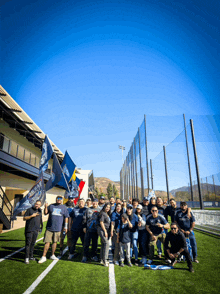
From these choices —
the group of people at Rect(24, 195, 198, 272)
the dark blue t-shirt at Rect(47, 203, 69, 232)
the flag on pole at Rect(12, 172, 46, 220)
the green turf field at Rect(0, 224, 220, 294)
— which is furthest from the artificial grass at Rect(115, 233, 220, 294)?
the flag on pole at Rect(12, 172, 46, 220)

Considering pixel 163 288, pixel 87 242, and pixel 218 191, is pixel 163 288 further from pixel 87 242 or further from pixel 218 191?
pixel 218 191

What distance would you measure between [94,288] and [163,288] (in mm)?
1469

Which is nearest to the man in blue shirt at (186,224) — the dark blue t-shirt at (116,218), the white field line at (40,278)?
the dark blue t-shirt at (116,218)

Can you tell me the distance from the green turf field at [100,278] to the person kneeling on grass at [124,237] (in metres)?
0.30

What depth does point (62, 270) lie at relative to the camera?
17.1 ft

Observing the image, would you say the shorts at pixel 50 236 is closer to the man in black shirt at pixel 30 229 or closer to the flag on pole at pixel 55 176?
the man in black shirt at pixel 30 229

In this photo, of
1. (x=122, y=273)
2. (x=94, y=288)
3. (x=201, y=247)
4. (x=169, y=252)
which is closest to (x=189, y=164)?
(x=201, y=247)

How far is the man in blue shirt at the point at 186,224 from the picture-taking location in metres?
5.92

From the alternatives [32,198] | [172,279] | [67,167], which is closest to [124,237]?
[172,279]

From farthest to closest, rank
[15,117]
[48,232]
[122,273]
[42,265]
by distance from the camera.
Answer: [15,117] → [48,232] → [42,265] → [122,273]

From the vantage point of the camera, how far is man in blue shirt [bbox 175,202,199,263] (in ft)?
19.4

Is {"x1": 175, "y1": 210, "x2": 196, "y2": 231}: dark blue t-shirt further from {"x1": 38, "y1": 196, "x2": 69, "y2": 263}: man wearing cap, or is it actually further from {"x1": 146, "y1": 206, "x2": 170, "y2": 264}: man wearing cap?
{"x1": 38, "y1": 196, "x2": 69, "y2": 263}: man wearing cap

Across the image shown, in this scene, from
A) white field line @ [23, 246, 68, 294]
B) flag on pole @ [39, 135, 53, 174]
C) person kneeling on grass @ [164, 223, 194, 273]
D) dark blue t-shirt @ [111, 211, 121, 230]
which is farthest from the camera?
flag on pole @ [39, 135, 53, 174]

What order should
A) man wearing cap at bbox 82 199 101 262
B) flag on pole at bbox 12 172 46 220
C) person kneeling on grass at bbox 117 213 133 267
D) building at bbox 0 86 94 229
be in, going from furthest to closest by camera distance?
building at bbox 0 86 94 229 → flag on pole at bbox 12 172 46 220 → man wearing cap at bbox 82 199 101 262 → person kneeling on grass at bbox 117 213 133 267
